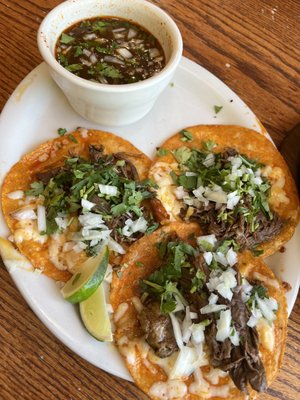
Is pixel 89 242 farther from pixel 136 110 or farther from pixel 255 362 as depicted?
pixel 255 362

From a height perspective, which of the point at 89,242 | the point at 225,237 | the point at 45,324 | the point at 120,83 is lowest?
the point at 45,324

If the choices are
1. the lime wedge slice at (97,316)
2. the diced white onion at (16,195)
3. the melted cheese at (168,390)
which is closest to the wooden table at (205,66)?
the melted cheese at (168,390)

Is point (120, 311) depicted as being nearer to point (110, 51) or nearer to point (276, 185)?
point (276, 185)

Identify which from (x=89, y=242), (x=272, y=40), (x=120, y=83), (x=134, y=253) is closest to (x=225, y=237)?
(x=134, y=253)

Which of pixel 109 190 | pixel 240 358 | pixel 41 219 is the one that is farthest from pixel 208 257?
pixel 41 219

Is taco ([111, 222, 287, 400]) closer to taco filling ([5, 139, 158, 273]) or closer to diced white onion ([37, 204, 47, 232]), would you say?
taco filling ([5, 139, 158, 273])

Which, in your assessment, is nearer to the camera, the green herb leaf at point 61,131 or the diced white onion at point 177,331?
the diced white onion at point 177,331

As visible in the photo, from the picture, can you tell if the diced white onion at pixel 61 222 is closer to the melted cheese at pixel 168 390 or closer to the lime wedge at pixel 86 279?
the lime wedge at pixel 86 279

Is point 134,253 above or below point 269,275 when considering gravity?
below
